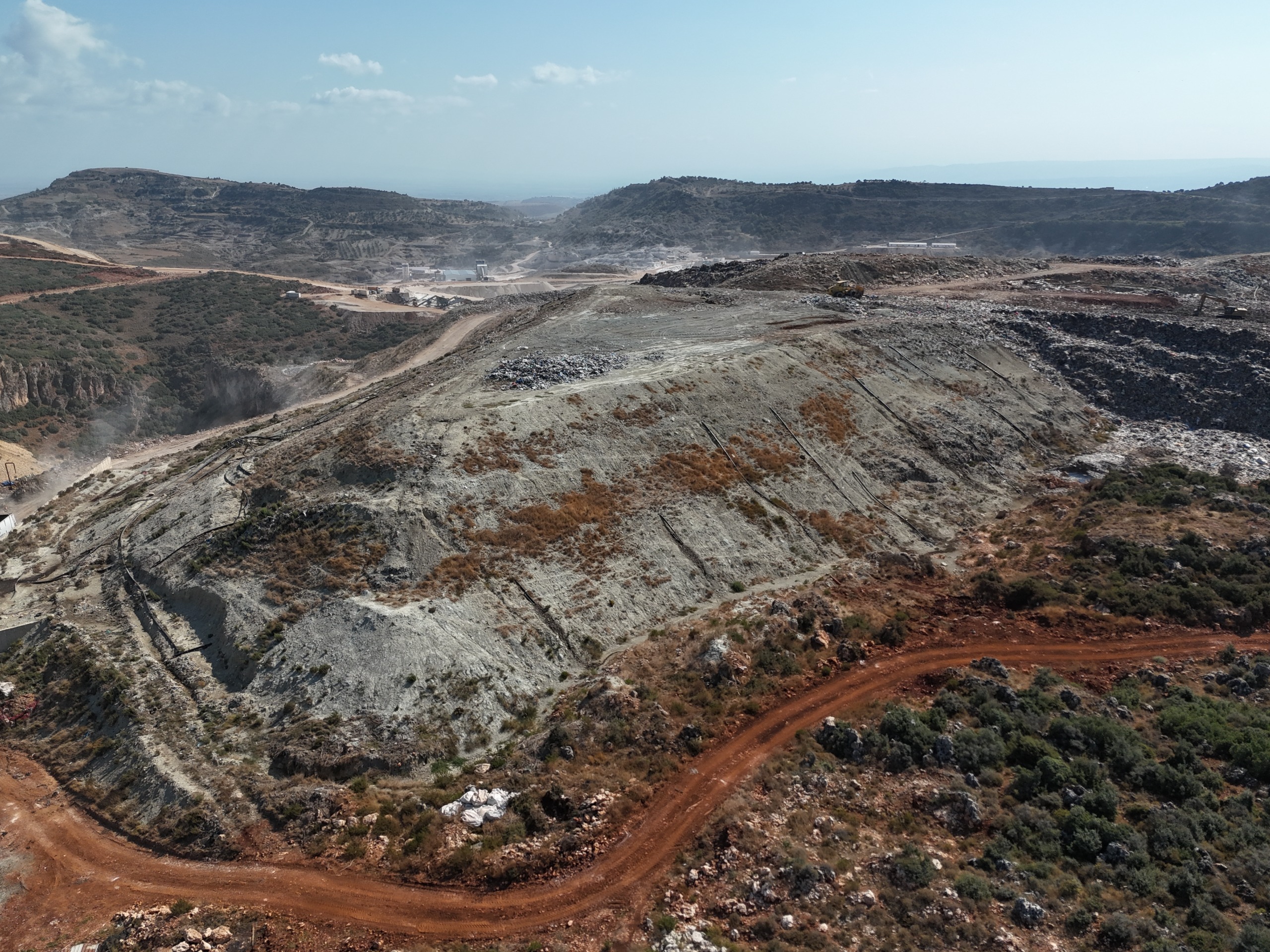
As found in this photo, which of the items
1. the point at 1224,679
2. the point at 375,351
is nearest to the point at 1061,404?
the point at 1224,679

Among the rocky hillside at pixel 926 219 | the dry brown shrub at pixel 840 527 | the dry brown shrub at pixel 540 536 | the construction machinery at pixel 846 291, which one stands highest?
the rocky hillside at pixel 926 219

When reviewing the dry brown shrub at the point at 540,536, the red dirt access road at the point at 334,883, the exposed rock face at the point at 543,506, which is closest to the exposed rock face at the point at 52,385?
the exposed rock face at the point at 543,506

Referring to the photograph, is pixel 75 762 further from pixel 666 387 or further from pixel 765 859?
pixel 666 387

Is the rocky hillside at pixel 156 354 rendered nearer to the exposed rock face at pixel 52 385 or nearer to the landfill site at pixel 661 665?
the exposed rock face at pixel 52 385

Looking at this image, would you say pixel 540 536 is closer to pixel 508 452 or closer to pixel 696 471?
pixel 508 452

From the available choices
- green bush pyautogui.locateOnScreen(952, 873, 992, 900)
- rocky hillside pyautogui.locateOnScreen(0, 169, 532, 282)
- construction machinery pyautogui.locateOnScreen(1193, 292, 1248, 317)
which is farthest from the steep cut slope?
rocky hillside pyautogui.locateOnScreen(0, 169, 532, 282)

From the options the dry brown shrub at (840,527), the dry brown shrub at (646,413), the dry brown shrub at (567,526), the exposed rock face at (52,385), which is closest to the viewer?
the dry brown shrub at (567,526)

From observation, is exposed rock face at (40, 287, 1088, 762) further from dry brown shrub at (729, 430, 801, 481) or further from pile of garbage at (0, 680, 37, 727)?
pile of garbage at (0, 680, 37, 727)
